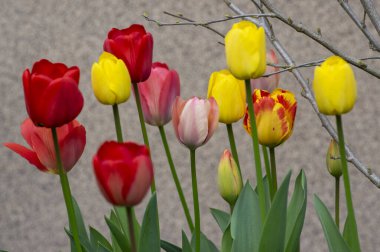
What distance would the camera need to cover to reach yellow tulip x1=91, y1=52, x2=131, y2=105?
22.7 inches

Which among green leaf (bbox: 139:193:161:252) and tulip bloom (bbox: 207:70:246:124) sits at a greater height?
tulip bloom (bbox: 207:70:246:124)

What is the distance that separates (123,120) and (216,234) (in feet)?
1.13

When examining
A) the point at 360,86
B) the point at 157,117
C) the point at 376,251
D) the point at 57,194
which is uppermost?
the point at 360,86

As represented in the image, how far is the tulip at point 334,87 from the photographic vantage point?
0.50 meters

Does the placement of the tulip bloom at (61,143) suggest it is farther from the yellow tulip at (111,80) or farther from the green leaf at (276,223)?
the green leaf at (276,223)

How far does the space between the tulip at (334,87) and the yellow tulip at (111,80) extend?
151 millimetres

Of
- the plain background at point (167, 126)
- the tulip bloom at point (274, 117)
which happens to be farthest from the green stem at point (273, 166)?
the plain background at point (167, 126)

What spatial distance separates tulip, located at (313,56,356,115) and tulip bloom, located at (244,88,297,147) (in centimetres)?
13

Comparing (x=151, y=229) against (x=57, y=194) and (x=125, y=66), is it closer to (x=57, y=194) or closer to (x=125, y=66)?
(x=125, y=66)

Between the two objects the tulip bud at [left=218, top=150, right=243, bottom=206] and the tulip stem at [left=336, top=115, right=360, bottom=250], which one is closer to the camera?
the tulip stem at [left=336, top=115, right=360, bottom=250]

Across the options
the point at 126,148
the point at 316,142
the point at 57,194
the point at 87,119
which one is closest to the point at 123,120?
the point at 87,119

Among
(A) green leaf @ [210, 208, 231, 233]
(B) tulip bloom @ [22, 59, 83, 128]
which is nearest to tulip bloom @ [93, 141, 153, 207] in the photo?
(B) tulip bloom @ [22, 59, 83, 128]

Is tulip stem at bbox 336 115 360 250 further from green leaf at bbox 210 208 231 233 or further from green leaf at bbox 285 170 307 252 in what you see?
green leaf at bbox 210 208 231 233

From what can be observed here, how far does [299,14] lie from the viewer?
1703 mm
